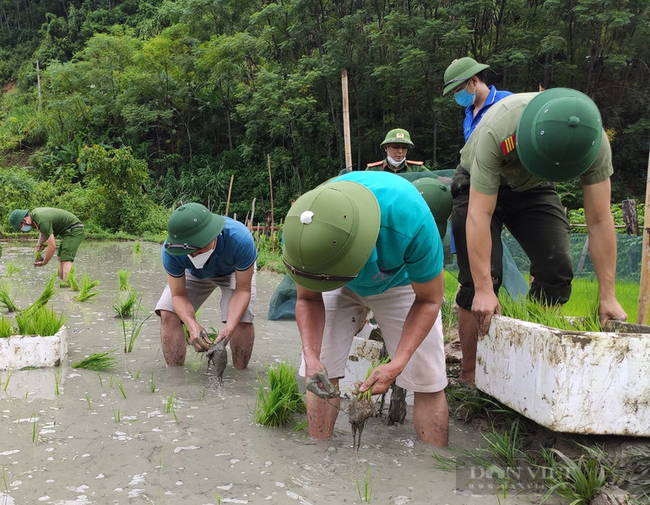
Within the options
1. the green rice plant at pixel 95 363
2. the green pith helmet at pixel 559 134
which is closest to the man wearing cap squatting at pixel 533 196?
the green pith helmet at pixel 559 134

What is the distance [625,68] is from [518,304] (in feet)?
64.2

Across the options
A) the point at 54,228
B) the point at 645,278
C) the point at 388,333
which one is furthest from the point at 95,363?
the point at 54,228

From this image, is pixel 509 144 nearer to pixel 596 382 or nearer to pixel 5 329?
pixel 596 382

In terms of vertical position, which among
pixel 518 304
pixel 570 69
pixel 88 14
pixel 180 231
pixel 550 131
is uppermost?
pixel 88 14

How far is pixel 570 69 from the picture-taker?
677 inches

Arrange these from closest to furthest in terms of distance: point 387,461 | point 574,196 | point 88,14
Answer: point 387,461 → point 574,196 → point 88,14

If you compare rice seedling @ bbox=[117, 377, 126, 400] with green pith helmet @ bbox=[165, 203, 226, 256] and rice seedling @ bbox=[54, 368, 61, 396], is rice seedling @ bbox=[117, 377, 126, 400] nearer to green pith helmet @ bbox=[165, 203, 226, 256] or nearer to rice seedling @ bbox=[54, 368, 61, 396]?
rice seedling @ bbox=[54, 368, 61, 396]

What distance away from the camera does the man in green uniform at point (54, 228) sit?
26.2 feet

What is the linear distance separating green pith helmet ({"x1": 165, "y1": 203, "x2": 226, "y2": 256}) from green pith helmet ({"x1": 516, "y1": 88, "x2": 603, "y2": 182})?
194 cm

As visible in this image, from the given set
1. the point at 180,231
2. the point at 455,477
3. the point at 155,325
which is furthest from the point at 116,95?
the point at 455,477

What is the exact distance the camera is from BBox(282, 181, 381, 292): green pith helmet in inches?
72.4

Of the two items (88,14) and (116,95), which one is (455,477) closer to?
(116,95)

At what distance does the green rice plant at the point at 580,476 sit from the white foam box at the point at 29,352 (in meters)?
3.10

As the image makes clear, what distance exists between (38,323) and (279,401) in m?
1.95
